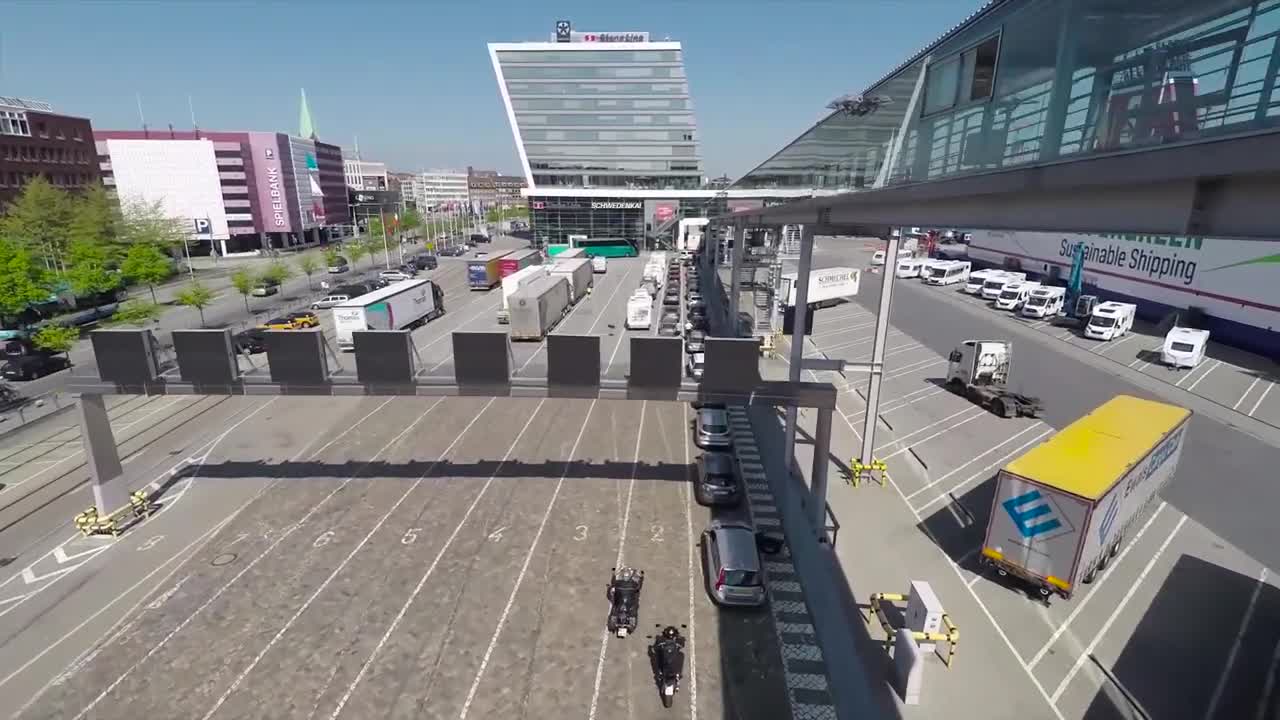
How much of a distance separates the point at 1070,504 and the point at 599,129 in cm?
7900

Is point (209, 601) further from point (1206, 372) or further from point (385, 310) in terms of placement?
point (1206, 372)

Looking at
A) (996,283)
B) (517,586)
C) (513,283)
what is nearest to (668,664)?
(517,586)

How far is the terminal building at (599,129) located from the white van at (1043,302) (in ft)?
147

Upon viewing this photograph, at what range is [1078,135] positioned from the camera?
5469mm

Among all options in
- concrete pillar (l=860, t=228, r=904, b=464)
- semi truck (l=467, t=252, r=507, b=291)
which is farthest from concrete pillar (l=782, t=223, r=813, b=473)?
semi truck (l=467, t=252, r=507, b=291)

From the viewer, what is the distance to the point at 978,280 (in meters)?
48.9

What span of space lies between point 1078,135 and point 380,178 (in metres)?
214

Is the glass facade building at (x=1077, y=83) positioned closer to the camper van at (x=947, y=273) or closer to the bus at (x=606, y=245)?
the camper van at (x=947, y=273)

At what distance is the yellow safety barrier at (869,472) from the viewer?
17094 mm

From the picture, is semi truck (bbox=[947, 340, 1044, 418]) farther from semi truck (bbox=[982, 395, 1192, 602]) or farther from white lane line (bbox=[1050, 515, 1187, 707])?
semi truck (bbox=[982, 395, 1192, 602])

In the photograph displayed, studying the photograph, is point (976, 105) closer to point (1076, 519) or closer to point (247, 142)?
point (1076, 519)

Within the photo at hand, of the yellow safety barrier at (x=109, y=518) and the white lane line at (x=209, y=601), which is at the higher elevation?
the yellow safety barrier at (x=109, y=518)

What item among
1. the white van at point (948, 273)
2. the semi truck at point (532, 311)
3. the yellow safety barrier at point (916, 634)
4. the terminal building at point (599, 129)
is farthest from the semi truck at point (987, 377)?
the terminal building at point (599, 129)

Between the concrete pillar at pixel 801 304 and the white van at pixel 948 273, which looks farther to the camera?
the white van at pixel 948 273
